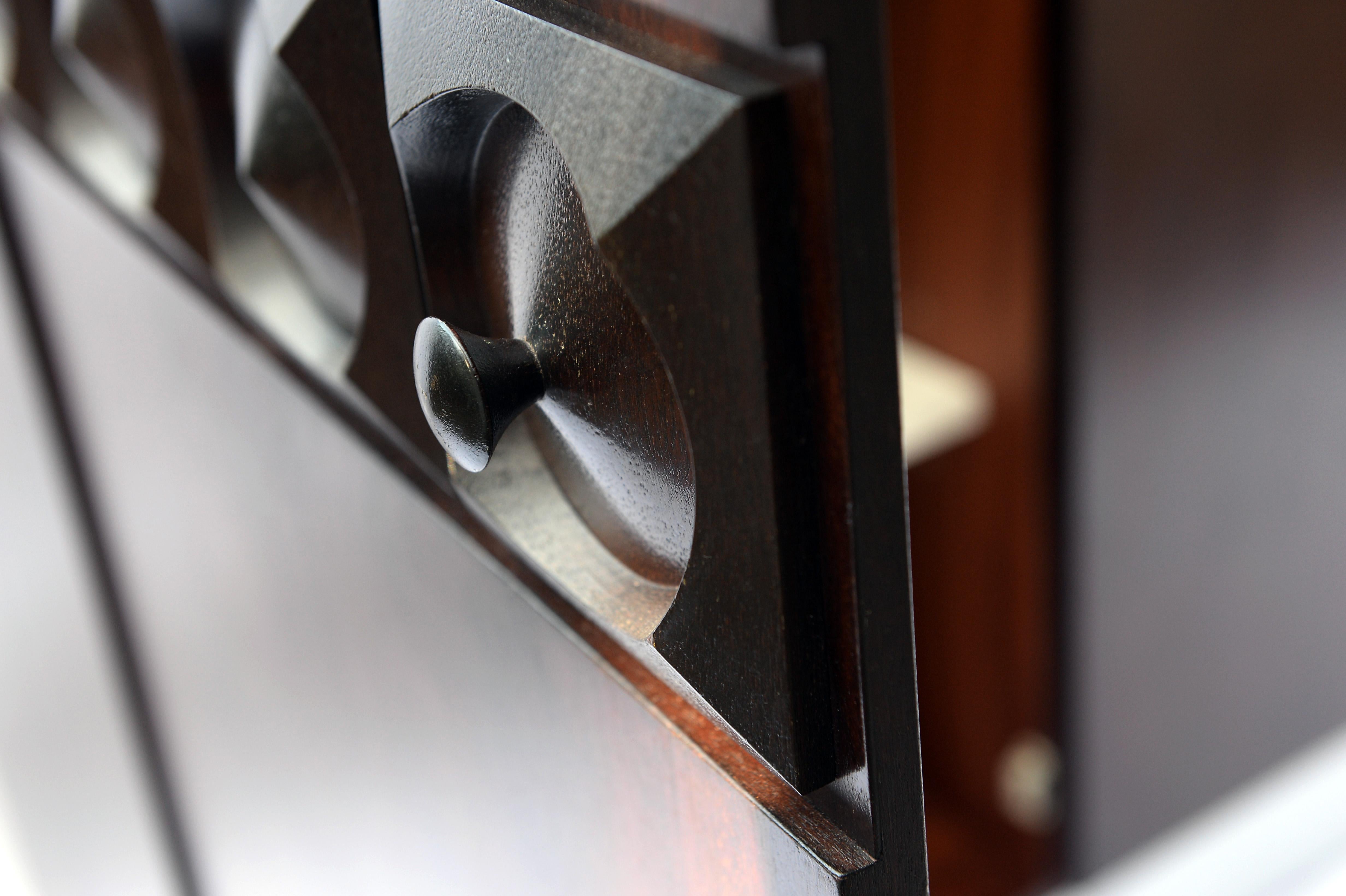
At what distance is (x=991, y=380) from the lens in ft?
2.75

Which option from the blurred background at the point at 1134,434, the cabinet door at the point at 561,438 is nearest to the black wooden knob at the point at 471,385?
the cabinet door at the point at 561,438

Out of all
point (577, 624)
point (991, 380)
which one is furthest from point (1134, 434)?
point (577, 624)

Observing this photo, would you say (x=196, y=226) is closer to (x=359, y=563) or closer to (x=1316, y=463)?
(x=359, y=563)

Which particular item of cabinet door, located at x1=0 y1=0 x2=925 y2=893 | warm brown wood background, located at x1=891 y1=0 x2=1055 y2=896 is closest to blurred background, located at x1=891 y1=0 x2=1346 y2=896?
warm brown wood background, located at x1=891 y1=0 x2=1055 y2=896

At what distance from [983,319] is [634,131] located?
0.74 meters

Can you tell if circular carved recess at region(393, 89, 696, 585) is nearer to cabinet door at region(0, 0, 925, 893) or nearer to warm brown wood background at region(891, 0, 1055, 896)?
cabinet door at region(0, 0, 925, 893)

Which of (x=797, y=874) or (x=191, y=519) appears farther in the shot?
(x=191, y=519)

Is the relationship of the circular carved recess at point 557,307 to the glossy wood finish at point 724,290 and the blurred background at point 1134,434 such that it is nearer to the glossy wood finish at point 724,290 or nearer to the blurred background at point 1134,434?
the glossy wood finish at point 724,290

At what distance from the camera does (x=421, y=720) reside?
0.25m

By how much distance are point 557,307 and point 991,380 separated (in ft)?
2.34

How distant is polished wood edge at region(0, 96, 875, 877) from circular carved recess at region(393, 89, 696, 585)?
0.01m

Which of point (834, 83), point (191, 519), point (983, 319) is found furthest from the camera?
point (983, 319)

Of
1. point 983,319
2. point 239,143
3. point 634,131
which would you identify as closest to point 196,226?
point 239,143

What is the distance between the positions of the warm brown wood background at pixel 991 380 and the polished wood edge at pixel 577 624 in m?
0.59
